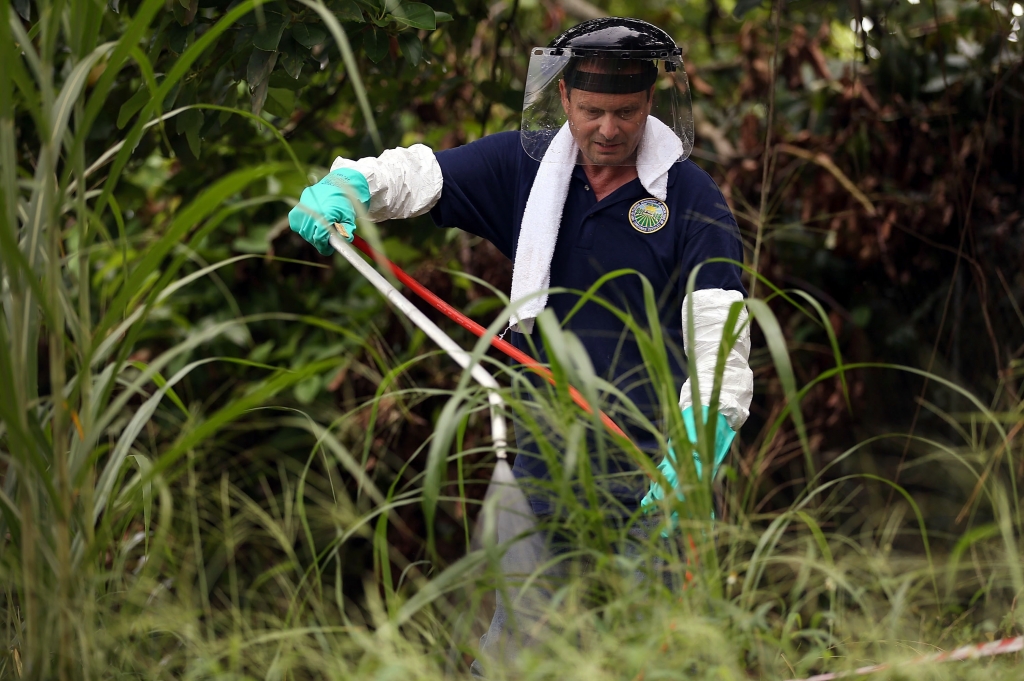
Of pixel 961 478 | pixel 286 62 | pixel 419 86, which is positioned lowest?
pixel 961 478

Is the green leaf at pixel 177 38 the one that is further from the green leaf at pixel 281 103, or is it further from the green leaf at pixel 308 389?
the green leaf at pixel 308 389

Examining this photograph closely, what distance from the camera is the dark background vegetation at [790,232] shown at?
293 centimetres

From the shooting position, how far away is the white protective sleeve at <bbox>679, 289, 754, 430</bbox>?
1.61 m

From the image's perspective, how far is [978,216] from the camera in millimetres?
3125

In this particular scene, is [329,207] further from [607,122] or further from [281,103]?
[281,103]

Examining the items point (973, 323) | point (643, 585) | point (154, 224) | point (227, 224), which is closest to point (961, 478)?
point (973, 323)

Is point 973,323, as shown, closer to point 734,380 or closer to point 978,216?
point 978,216

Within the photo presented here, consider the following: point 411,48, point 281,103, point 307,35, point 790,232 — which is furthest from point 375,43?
point 790,232

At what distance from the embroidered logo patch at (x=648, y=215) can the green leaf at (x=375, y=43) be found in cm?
63

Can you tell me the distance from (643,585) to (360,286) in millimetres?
2398

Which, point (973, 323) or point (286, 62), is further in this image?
point (973, 323)

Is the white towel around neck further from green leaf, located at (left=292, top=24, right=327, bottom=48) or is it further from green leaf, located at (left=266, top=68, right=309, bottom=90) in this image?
green leaf, located at (left=266, top=68, right=309, bottom=90)

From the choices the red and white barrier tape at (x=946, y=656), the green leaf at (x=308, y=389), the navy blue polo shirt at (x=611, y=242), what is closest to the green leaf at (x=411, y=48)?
the navy blue polo shirt at (x=611, y=242)

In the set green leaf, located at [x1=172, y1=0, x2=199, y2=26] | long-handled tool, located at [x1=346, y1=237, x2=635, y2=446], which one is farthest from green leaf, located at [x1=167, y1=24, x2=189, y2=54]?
long-handled tool, located at [x1=346, y1=237, x2=635, y2=446]
